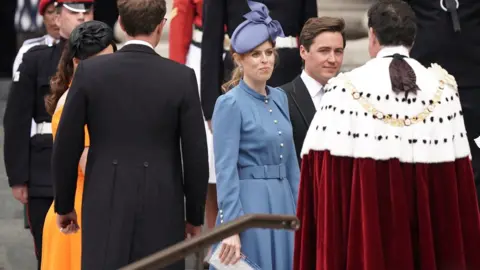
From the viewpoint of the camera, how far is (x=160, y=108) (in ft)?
24.8

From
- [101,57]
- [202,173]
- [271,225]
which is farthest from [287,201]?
[271,225]

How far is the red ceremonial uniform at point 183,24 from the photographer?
10961 mm

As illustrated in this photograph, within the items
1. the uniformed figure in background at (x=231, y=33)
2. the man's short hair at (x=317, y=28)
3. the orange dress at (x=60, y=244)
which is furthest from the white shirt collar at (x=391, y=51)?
the uniformed figure in background at (x=231, y=33)

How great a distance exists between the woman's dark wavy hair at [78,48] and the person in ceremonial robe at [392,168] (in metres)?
1.57

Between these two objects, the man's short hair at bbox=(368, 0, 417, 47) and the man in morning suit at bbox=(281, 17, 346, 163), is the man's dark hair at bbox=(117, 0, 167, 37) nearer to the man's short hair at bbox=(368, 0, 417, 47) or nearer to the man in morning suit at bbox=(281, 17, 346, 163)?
the man's short hair at bbox=(368, 0, 417, 47)

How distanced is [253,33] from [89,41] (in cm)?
84

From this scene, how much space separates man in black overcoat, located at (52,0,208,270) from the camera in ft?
24.8

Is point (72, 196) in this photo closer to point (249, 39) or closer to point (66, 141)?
point (66, 141)

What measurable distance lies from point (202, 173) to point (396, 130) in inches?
38.1

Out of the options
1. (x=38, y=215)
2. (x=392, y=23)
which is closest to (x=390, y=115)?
(x=392, y=23)

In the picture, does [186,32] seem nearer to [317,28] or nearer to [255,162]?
[317,28]

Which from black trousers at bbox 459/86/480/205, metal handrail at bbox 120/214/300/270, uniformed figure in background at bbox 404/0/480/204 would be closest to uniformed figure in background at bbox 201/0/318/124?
uniformed figure in background at bbox 404/0/480/204

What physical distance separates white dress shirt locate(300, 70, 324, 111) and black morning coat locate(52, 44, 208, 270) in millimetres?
1077

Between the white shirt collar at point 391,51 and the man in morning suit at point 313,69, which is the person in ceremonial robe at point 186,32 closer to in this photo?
the man in morning suit at point 313,69
